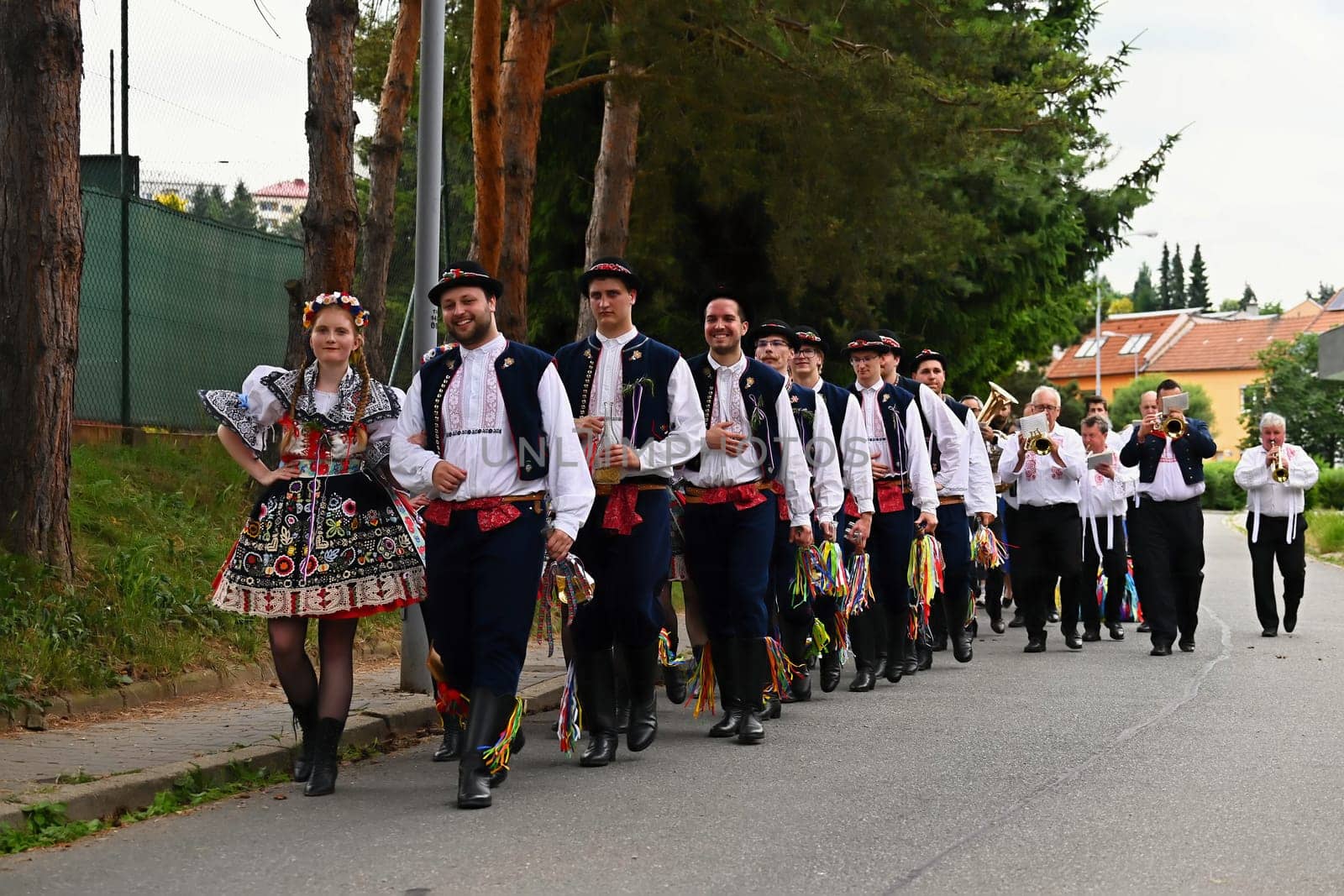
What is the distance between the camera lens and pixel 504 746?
714cm

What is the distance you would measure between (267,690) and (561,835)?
14.5 feet

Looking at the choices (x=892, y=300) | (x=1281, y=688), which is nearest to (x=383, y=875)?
(x=1281, y=688)

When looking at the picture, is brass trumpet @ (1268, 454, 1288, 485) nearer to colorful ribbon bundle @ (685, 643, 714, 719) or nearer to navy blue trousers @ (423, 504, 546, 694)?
colorful ribbon bundle @ (685, 643, 714, 719)

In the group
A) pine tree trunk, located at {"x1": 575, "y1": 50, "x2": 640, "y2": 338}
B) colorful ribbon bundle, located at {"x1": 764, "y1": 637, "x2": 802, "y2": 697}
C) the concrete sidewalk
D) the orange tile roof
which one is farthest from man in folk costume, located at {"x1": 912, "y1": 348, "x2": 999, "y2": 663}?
the orange tile roof

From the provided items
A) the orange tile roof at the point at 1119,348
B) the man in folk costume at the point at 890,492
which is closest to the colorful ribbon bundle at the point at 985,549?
the man in folk costume at the point at 890,492

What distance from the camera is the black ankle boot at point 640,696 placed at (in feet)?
27.6

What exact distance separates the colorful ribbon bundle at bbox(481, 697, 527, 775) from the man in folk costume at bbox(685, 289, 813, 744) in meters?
1.79

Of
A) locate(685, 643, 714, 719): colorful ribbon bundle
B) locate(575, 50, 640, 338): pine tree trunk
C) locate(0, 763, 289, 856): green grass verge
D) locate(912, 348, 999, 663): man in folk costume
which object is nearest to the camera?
locate(0, 763, 289, 856): green grass verge

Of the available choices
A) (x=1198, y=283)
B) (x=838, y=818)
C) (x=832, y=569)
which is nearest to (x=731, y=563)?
(x=832, y=569)

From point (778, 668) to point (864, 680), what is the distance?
186 cm

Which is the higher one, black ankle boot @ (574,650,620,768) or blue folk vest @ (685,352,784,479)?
blue folk vest @ (685,352,784,479)

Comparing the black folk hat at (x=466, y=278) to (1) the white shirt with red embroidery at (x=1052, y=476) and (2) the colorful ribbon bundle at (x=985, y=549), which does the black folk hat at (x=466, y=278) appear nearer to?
(2) the colorful ribbon bundle at (x=985, y=549)

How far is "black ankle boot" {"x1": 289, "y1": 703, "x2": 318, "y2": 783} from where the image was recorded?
7.36 m

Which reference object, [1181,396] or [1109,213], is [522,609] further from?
[1109,213]
